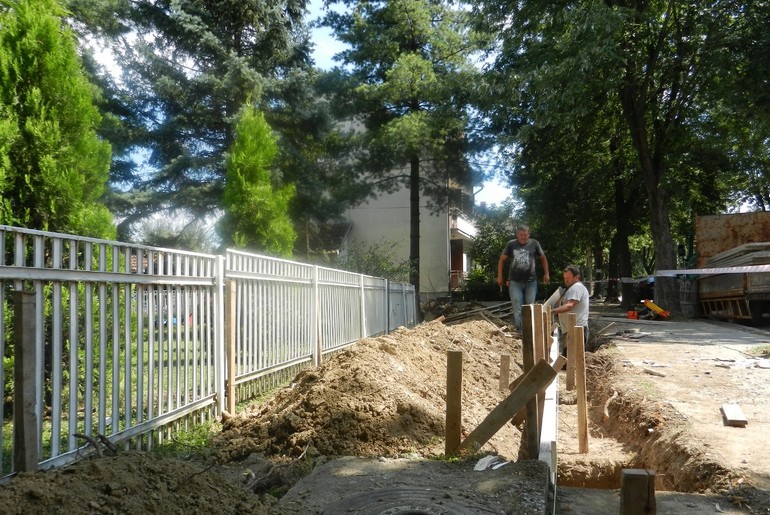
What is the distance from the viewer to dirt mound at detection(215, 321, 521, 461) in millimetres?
4715

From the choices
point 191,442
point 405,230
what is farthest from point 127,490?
point 405,230

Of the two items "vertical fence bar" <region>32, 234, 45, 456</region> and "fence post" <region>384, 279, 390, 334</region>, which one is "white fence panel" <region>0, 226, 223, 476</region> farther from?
"fence post" <region>384, 279, 390, 334</region>

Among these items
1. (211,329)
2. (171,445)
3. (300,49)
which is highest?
(300,49)

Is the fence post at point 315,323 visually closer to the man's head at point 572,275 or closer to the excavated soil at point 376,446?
the excavated soil at point 376,446

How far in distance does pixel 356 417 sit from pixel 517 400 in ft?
4.78

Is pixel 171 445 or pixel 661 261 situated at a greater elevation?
pixel 661 261

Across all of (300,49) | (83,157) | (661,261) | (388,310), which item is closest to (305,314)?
(83,157)

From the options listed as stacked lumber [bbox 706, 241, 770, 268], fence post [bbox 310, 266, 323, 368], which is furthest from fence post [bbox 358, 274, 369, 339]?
stacked lumber [bbox 706, 241, 770, 268]

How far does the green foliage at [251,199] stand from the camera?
15.5 metres

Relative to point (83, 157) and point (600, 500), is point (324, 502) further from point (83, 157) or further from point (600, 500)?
point (83, 157)

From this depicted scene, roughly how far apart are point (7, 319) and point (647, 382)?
7.02m

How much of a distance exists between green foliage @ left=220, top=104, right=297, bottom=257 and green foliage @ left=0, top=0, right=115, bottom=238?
908 cm

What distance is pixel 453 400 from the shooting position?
4.32 metres

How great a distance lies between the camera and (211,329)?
580cm
